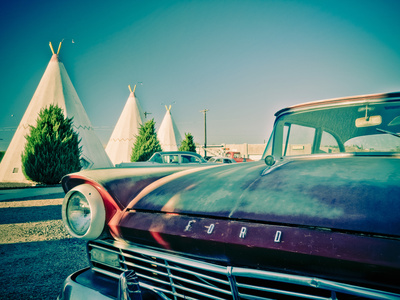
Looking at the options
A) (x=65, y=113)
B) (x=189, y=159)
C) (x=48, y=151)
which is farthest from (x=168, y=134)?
(x=189, y=159)

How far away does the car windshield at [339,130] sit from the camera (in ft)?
5.33

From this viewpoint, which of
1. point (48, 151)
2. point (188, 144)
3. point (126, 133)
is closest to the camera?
point (48, 151)

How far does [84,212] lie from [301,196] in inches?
40.8

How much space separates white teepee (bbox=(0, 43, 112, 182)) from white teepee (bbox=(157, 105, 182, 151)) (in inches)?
569

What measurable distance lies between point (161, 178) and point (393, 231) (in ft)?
4.04

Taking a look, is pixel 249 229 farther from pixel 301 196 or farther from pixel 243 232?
pixel 301 196

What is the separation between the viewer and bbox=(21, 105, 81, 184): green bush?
12.9m

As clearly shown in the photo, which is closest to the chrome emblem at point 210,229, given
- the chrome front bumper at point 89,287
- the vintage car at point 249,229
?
the vintage car at point 249,229

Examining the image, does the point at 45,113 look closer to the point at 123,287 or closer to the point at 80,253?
the point at 80,253

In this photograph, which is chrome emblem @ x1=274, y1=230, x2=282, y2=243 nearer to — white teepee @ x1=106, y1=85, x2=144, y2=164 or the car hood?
the car hood

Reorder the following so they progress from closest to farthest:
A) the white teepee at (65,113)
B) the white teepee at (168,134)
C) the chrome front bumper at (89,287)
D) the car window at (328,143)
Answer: the chrome front bumper at (89,287) < the car window at (328,143) < the white teepee at (65,113) < the white teepee at (168,134)

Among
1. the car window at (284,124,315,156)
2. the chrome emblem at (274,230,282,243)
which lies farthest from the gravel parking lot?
the car window at (284,124,315,156)

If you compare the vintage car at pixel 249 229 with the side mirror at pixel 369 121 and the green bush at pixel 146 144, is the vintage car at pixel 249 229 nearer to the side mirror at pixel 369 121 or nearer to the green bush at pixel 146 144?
the side mirror at pixel 369 121

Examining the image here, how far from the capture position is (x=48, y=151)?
13086 millimetres
